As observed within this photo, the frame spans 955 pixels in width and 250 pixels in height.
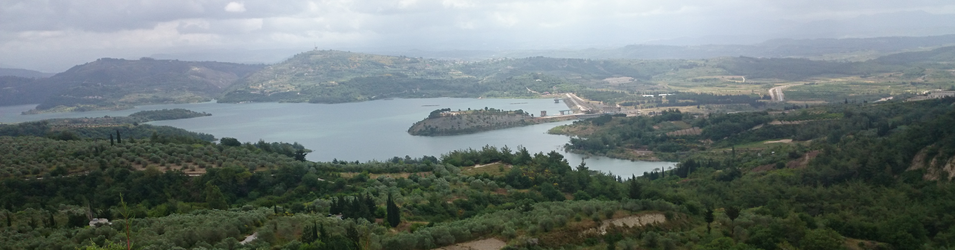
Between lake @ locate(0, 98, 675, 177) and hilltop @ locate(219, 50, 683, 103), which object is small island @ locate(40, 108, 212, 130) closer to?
lake @ locate(0, 98, 675, 177)

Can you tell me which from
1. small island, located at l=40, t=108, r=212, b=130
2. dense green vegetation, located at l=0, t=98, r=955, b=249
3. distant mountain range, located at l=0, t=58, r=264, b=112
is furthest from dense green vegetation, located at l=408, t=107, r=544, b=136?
distant mountain range, located at l=0, t=58, r=264, b=112

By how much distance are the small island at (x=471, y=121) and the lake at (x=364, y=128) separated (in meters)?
1.82

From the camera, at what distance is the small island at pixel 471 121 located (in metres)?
74.3

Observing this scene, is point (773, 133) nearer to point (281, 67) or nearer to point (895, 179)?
point (895, 179)

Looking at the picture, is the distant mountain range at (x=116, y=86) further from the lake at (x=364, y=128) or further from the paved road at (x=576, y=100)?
the paved road at (x=576, y=100)

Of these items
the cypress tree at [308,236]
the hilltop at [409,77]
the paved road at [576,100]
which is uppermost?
the hilltop at [409,77]

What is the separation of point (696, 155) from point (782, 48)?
168 meters

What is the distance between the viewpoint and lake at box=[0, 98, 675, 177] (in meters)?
60.1

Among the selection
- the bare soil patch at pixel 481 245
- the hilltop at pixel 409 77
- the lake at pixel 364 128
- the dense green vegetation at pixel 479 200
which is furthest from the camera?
the hilltop at pixel 409 77

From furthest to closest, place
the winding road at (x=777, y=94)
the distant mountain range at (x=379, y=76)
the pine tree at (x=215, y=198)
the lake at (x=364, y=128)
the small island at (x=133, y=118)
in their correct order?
the distant mountain range at (x=379, y=76), the winding road at (x=777, y=94), the small island at (x=133, y=118), the lake at (x=364, y=128), the pine tree at (x=215, y=198)

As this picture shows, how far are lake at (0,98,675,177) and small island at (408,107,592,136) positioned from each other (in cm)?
182

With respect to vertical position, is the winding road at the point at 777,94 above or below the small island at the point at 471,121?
above

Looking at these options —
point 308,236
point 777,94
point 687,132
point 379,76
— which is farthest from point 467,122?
point 379,76

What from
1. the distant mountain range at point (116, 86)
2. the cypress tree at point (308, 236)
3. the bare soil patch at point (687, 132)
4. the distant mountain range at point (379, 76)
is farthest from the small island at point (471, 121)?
the distant mountain range at point (116, 86)
